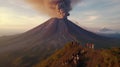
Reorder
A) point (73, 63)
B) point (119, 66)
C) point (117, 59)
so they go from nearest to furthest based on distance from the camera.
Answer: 1. point (119, 66)
2. point (117, 59)
3. point (73, 63)

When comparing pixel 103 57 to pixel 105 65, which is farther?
pixel 103 57

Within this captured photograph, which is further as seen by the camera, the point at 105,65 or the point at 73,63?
the point at 73,63

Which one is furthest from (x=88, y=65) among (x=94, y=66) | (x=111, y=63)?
(x=111, y=63)

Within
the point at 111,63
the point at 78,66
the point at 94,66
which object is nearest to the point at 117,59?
the point at 111,63

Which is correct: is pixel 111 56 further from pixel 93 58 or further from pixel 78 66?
pixel 78 66

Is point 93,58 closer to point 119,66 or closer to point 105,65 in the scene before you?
point 105,65

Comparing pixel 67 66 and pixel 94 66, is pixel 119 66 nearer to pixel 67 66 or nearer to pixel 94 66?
pixel 94 66

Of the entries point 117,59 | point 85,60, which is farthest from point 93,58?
point 117,59

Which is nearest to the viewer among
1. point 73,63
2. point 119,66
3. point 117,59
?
point 119,66
